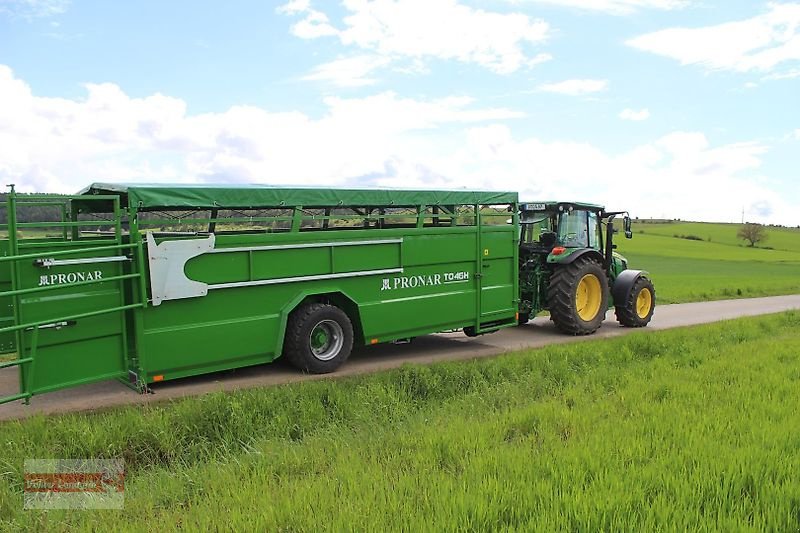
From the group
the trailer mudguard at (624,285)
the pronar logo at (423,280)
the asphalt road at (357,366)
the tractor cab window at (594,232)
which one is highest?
the tractor cab window at (594,232)

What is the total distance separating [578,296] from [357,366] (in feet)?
16.2

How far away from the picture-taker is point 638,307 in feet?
43.1

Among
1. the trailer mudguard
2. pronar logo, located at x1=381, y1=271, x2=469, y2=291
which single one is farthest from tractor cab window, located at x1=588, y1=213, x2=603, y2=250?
pronar logo, located at x1=381, y1=271, x2=469, y2=291

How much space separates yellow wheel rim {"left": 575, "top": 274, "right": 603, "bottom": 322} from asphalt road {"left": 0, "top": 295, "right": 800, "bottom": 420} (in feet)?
1.40

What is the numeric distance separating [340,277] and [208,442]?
304 centimetres

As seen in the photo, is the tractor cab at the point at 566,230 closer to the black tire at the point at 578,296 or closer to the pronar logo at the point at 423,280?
the black tire at the point at 578,296

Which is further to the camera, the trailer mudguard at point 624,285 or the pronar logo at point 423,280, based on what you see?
the trailer mudguard at point 624,285

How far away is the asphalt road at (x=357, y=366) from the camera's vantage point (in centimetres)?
699

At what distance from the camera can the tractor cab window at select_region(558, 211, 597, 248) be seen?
1182 centimetres

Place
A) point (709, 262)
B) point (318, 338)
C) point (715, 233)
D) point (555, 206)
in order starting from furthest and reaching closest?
point (715, 233) < point (709, 262) < point (555, 206) < point (318, 338)

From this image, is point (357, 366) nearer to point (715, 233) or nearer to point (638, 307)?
point (638, 307)

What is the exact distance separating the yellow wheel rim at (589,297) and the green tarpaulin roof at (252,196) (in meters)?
3.67

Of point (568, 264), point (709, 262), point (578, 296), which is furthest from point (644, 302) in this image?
point (709, 262)

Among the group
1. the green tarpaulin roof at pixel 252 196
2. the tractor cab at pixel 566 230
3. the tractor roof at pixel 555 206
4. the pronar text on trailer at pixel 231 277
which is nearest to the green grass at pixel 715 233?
the tractor cab at pixel 566 230
